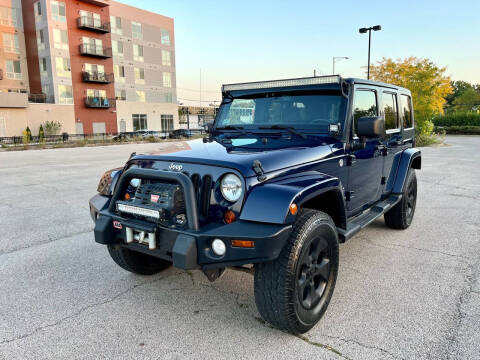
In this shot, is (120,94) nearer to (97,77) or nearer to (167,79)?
(97,77)

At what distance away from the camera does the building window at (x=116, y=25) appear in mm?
45156

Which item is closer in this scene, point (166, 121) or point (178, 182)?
point (178, 182)

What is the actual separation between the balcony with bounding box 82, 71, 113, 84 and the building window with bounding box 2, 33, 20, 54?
765cm

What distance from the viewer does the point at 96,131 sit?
141ft

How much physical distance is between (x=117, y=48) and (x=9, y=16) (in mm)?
11473

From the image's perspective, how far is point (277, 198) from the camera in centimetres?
245

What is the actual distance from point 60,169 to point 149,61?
131 ft

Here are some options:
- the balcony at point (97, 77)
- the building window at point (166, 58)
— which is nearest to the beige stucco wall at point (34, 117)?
the balcony at point (97, 77)

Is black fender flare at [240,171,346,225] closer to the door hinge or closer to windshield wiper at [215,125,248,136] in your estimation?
the door hinge

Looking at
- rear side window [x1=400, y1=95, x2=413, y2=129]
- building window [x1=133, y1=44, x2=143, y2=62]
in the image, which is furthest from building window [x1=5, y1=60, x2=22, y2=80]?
rear side window [x1=400, y1=95, x2=413, y2=129]

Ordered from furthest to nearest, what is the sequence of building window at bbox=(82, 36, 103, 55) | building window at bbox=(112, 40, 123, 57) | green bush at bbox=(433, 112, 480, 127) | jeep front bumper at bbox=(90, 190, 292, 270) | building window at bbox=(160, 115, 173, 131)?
building window at bbox=(160, 115, 173, 131) < building window at bbox=(112, 40, 123, 57) < building window at bbox=(82, 36, 103, 55) < green bush at bbox=(433, 112, 480, 127) < jeep front bumper at bbox=(90, 190, 292, 270)

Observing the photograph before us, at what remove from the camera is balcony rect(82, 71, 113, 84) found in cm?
4178

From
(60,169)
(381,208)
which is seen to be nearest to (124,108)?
(60,169)

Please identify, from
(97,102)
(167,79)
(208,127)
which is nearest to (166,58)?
(167,79)
